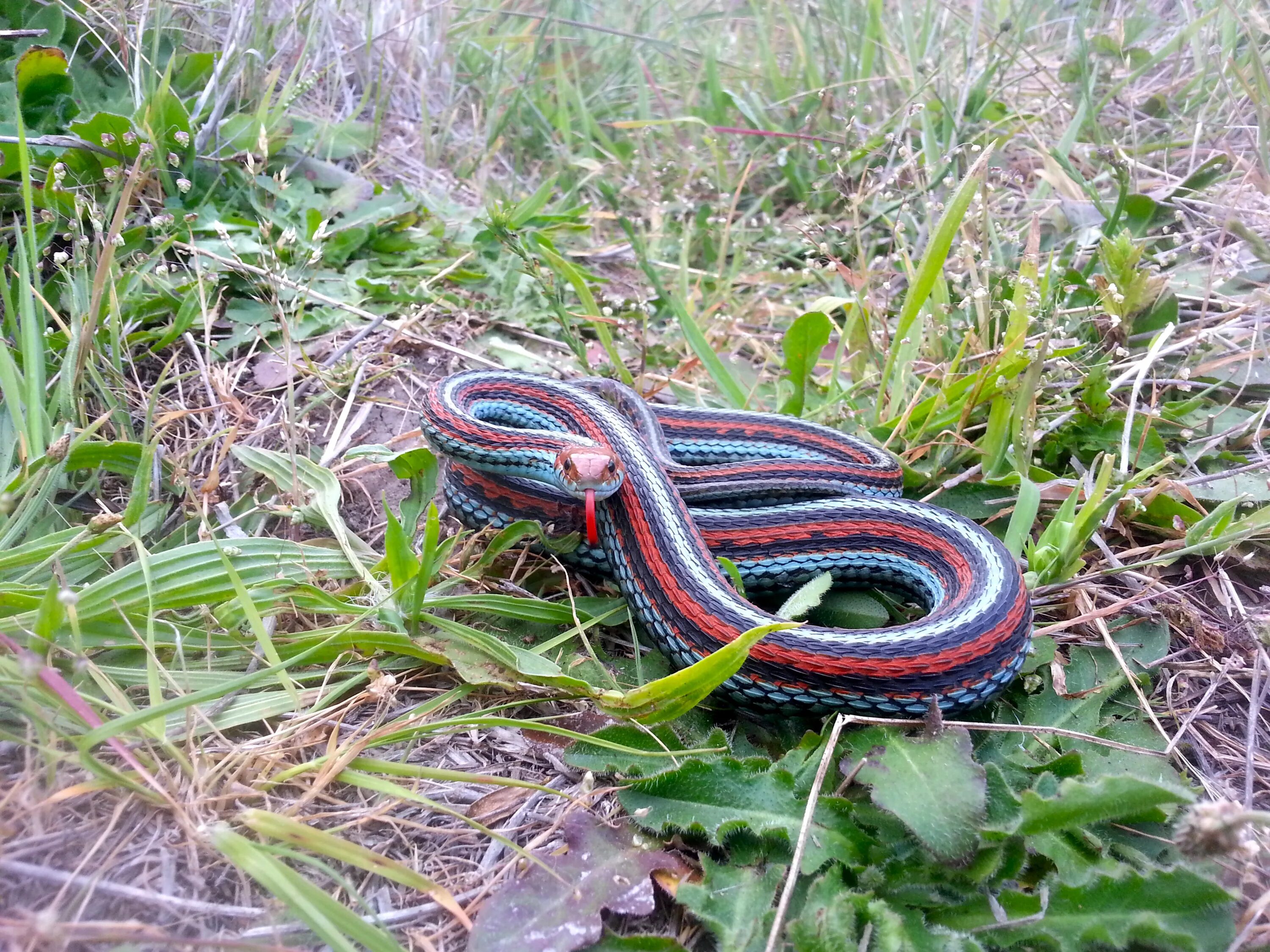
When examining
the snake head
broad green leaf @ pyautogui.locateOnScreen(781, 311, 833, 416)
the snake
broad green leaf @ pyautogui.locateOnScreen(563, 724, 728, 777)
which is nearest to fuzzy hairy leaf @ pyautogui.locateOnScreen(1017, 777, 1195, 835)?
the snake

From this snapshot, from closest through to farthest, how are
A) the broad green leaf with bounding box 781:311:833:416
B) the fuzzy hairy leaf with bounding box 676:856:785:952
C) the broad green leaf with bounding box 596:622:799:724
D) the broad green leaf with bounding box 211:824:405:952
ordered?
the broad green leaf with bounding box 211:824:405:952 → the fuzzy hairy leaf with bounding box 676:856:785:952 → the broad green leaf with bounding box 596:622:799:724 → the broad green leaf with bounding box 781:311:833:416

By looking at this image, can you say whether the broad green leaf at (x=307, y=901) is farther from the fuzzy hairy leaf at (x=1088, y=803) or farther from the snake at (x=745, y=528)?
the fuzzy hairy leaf at (x=1088, y=803)

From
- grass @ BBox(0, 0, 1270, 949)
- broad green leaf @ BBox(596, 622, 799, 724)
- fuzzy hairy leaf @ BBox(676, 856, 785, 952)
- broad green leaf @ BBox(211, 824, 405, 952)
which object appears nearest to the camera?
broad green leaf @ BBox(211, 824, 405, 952)

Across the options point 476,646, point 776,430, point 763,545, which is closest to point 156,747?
point 476,646

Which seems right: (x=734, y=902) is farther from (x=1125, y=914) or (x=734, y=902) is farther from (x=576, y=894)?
(x=1125, y=914)

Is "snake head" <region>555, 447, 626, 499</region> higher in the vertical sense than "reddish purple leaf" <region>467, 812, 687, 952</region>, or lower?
higher

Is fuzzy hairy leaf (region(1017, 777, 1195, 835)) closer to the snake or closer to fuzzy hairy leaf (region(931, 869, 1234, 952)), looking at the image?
fuzzy hairy leaf (region(931, 869, 1234, 952))

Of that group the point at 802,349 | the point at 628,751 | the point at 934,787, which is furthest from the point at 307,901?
the point at 802,349
